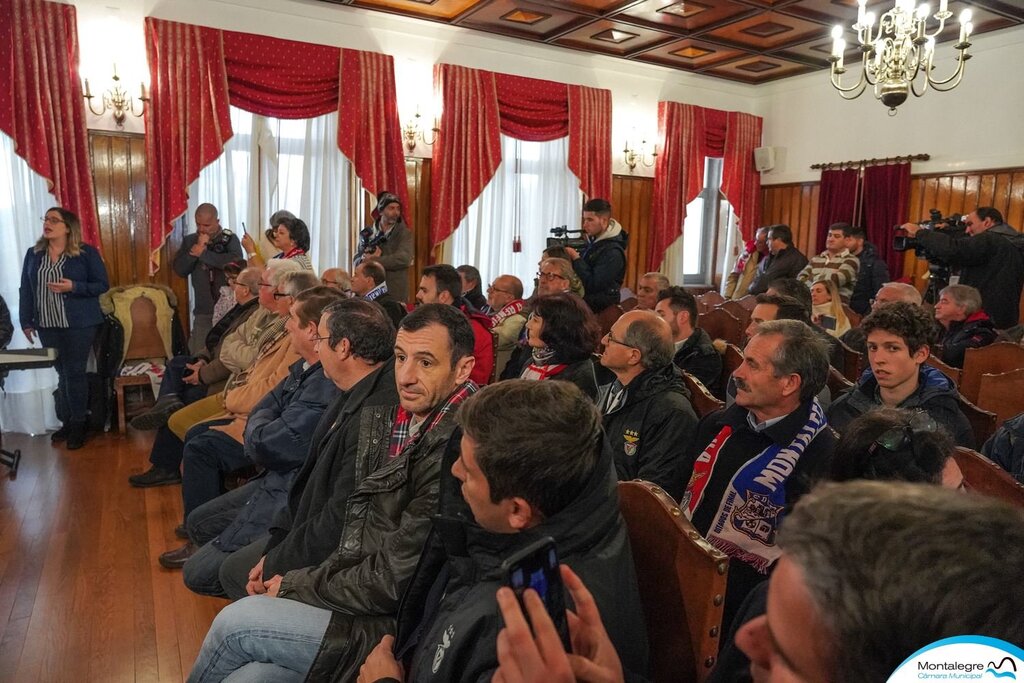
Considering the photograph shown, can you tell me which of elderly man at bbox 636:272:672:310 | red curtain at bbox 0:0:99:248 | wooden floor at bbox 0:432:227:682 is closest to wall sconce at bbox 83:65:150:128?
red curtain at bbox 0:0:99:248

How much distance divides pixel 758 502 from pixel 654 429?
0.44 meters

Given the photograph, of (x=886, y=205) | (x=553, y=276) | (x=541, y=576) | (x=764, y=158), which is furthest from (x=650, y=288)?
(x=764, y=158)

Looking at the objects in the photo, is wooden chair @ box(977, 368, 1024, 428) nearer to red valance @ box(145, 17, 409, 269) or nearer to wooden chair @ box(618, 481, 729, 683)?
wooden chair @ box(618, 481, 729, 683)

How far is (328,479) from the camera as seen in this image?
187 cm

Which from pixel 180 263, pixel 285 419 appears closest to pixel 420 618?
pixel 285 419

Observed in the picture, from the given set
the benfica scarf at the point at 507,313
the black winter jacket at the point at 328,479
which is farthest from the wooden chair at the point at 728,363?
the black winter jacket at the point at 328,479

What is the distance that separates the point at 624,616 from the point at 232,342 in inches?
119

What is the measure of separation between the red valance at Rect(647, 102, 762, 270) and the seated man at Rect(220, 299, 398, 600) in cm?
596

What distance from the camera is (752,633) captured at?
2.12 ft

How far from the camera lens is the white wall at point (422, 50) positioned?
16.5 feet

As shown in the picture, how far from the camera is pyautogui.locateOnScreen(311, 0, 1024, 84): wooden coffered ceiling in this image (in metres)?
5.38

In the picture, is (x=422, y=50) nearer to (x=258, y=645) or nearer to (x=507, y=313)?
(x=507, y=313)

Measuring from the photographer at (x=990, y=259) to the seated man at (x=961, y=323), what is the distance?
0.76m

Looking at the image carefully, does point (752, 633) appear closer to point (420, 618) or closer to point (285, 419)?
point (420, 618)
